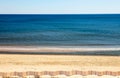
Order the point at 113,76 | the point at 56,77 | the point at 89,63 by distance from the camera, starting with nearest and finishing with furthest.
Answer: the point at 56,77 → the point at 113,76 → the point at 89,63

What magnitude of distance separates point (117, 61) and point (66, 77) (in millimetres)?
11921

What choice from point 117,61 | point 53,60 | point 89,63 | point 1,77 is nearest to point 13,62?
point 53,60

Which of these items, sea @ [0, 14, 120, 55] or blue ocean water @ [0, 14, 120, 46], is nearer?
sea @ [0, 14, 120, 55]

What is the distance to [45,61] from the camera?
56.0 ft

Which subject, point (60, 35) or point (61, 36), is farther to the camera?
point (60, 35)

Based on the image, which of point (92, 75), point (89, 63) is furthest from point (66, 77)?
point (89, 63)

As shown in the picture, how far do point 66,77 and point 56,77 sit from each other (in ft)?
0.74

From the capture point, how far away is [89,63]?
53.2 feet

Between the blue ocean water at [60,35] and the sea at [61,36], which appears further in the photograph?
the blue ocean water at [60,35]

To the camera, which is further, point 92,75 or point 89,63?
point 89,63

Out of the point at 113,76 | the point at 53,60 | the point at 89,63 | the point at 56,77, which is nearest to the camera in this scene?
the point at 56,77

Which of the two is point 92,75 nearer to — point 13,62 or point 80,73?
point 80,73

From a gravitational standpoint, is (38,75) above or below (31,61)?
above

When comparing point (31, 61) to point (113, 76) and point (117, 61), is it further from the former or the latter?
point (113, 76)
